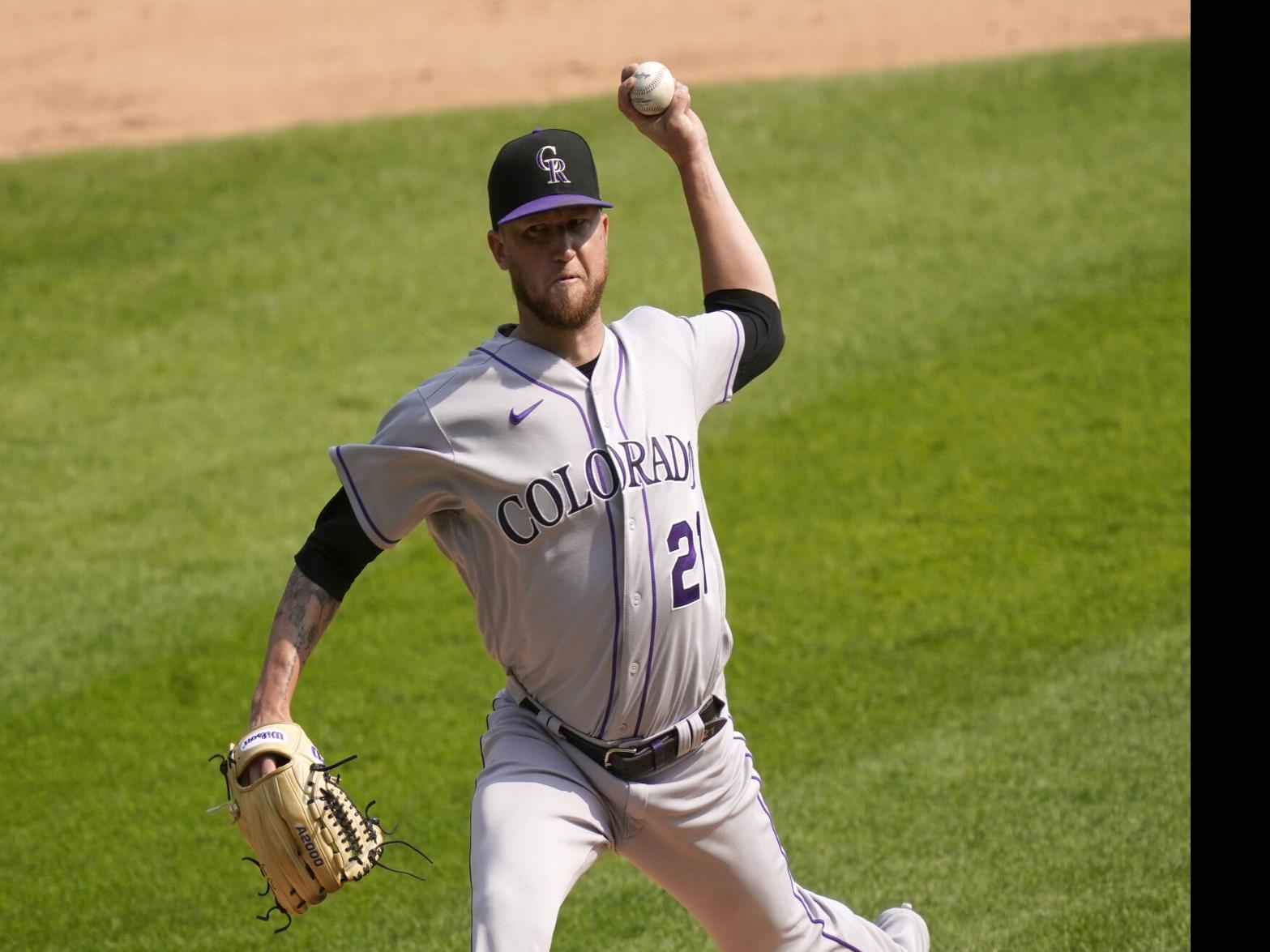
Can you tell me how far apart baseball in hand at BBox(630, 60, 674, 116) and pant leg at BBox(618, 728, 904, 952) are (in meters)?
1.41

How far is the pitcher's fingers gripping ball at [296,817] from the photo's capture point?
2.95 m

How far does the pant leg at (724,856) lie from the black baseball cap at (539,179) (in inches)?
46.6

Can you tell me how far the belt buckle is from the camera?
10.6ft

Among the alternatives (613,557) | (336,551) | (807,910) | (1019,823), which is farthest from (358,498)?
(1019,823)

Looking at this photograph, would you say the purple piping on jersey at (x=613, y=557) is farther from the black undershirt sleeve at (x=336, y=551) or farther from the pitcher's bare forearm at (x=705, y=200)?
the pitcher's bare forearm at (x=705, y=200)

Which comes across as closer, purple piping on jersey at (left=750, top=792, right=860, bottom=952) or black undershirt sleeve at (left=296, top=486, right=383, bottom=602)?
black undershirt sleeve at (left=296, top=486, right=383, bottom=602)

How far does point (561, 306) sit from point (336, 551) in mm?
674

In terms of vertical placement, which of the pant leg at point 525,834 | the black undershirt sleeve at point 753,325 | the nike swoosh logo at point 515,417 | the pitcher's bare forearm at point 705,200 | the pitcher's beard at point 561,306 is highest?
the pitcher's bare forearm at point 705,200

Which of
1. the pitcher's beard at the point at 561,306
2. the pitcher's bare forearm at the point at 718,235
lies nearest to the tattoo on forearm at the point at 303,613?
the pitcher's beard at the point at 561,306

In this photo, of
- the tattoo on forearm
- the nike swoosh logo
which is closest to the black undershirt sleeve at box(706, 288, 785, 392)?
the nike swoosh logo

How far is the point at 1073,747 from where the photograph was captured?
5.23 m

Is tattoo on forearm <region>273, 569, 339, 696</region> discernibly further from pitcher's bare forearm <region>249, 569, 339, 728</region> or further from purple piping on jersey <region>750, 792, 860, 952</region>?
purple piping on jersey <region>750, 792, 860, 952</region>

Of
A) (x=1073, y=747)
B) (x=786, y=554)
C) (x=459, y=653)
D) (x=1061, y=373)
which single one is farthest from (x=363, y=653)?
(x=1061, y=373)
